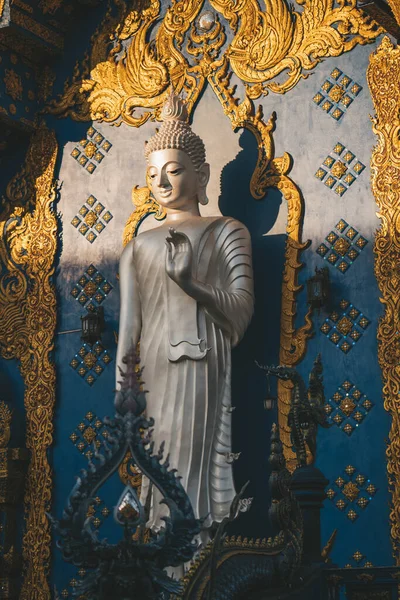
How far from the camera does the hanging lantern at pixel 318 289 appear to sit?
7.57 m

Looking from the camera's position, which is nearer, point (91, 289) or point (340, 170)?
point (340, 170)

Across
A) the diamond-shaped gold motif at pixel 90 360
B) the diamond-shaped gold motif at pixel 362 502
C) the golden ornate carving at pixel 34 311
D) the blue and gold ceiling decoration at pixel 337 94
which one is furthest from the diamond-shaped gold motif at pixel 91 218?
the diamond-shaped gold motif at pixel 362 502

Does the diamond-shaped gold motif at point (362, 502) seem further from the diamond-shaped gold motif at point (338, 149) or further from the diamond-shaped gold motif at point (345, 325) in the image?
the diamond-shaped gold motif at point (338, 149)

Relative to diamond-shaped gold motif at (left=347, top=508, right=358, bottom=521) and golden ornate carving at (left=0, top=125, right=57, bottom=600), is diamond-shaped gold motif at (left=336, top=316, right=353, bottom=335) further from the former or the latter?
golden ornate carving at (left=0, top=125, right=57, bottom=600)

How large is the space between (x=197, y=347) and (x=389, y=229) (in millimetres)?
1459

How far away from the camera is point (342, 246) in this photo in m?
7.71

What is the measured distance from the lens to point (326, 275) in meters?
7.68

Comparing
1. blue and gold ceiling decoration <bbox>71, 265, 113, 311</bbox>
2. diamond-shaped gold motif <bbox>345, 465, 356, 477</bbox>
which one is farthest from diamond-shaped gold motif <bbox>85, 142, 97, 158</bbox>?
diamond-shaped gold motif <bbox>345, 465, 356, 477</bbox>

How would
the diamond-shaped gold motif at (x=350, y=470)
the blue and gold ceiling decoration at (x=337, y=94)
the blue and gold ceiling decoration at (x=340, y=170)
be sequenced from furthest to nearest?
the blue and gold ceiling decoration at (x=337, y=94) < the blue and gold ceiling decoration at (x=340, y=170) < the diamond-shaped gold motif at (x=350, y=470)

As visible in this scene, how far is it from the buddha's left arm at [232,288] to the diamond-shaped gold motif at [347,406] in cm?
79

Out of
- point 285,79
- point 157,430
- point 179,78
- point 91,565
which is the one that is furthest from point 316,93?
point 91,565

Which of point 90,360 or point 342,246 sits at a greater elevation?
point 342,246

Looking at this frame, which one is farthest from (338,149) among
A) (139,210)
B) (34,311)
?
(34,311)

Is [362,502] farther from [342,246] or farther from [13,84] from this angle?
[13,84]
